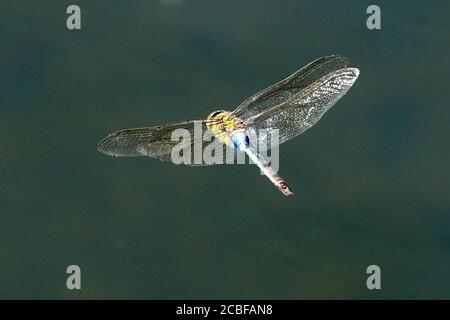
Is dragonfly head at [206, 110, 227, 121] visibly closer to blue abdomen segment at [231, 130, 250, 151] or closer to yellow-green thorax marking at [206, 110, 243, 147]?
yellow-green thorax marking at [206, 110, 243, 147]

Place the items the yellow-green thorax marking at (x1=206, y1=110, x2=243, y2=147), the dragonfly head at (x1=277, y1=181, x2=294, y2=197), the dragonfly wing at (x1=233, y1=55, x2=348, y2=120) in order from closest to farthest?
1. the dragonfly head at (x1=277, y1=181, x2=294, y2=197)
2. the yellow-green thorax marking at (x1=206, y1=110, x2=243, y2=147)
3. the dragonfly wing at (x1=233, y1=55, x2=348, y2=120)

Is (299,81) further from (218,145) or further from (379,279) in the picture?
(379,279)

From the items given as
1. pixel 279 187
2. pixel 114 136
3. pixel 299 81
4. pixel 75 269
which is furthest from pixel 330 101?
pixel 75 269

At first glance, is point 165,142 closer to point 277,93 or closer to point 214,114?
point 214,114

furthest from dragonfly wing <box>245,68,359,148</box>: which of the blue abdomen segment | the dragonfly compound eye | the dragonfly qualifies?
the dragonfly compound eye

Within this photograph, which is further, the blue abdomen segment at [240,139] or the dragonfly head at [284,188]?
the blue abdomen segment at [240,139]

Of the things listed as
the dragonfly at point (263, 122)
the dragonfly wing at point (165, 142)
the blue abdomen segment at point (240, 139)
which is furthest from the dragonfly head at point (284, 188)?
the dragonfly wing at point (165, 142)

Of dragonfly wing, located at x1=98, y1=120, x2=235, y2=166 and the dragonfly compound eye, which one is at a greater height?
dragonfly wing, located at x1=98, y1=120, x2=235, y2=166

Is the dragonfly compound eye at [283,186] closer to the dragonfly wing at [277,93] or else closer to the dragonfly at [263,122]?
the dragonfly at [263,122]

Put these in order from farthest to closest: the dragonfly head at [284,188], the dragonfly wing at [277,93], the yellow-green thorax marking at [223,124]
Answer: the dragonfly wing at [277,93], the yellow-green thorax marking at [223,124], the dragonfly head at [284,188]
